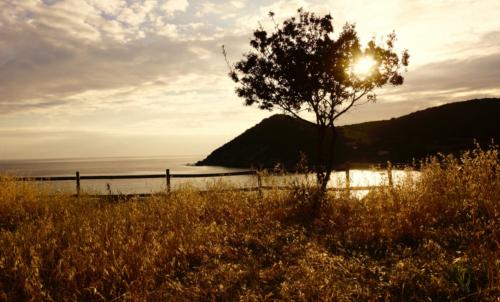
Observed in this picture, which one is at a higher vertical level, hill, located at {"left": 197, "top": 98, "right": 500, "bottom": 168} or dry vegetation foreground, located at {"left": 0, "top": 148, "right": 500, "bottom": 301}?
hill, located at {"left": 197, "top": 98, "right": 500, "bottom": 168}

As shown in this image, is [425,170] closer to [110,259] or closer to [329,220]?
[329,220]

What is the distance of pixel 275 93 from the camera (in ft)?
40.9

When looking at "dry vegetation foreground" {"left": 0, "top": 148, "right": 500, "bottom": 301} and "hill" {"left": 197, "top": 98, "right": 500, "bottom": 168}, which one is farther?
"hill" {"left": 197, "top": 98, "right": 500, "bottom": 168}

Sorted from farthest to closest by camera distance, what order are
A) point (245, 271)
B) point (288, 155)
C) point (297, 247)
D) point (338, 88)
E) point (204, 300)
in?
point (288, 155) < point (338, 88) < point (297, 247) < point (245, 271) < point (204, 300)

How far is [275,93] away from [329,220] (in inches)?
244

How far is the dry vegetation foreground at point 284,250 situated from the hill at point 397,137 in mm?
75536

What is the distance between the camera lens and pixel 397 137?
101 metres

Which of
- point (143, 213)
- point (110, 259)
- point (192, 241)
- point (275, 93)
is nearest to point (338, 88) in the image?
point (275, 93)

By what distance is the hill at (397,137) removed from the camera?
90.9 m

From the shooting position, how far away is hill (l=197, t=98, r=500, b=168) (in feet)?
298

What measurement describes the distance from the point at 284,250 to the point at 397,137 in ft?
333

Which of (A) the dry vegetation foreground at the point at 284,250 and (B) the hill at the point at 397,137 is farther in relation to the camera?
(B) the hill at the point at 397,137

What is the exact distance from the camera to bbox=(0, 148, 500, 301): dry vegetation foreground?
167 inches

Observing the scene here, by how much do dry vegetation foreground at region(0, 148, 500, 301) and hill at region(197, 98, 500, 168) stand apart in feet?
248
